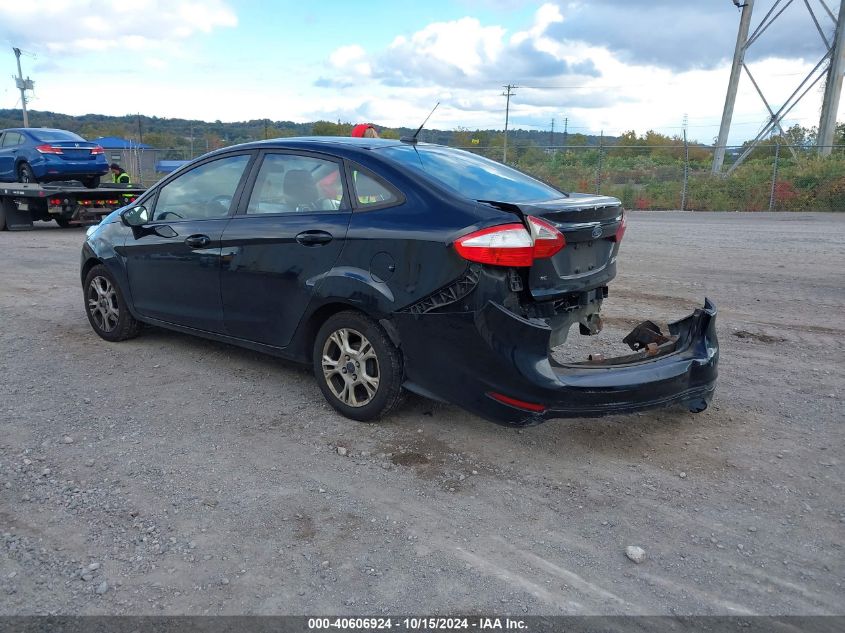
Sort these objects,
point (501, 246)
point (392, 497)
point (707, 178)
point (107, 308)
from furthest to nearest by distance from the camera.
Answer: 1. point (707, 178)
2. point (107, 308)
3. point (501, 246)
4. point (392, 497)

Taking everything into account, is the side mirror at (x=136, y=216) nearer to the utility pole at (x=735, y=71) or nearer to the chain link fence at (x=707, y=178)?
the chain link fence at (x=707, y=178)

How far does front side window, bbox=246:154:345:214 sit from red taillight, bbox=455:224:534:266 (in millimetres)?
1066

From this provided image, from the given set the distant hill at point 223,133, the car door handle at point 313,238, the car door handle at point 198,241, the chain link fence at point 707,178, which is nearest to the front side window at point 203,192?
the car door handle at point 198,241

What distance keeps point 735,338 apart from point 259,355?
4.04m

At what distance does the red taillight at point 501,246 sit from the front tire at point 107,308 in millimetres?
3528

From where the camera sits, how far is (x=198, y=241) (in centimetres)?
521

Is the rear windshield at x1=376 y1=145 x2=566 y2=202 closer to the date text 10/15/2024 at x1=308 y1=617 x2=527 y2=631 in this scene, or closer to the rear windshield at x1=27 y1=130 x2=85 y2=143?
the date text 10/15/2024 at x1=308 y1=617 x2=527 y2=631

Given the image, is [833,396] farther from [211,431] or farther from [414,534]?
[211,431]

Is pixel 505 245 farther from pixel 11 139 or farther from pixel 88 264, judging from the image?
pixel 11 139

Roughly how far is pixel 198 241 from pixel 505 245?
245 centimetres

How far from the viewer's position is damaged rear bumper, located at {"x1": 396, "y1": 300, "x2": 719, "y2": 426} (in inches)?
151

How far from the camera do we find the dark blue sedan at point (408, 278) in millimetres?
3867

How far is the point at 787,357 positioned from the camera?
5855 mm

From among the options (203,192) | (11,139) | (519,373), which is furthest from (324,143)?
(11,139)
